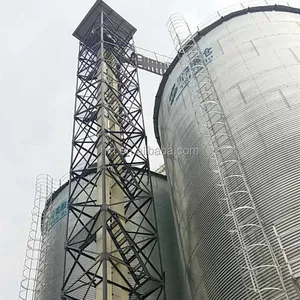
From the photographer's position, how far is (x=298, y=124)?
13.1 meters

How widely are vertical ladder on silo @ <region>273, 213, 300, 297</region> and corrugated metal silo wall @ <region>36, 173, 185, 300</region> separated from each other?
793 centimetres

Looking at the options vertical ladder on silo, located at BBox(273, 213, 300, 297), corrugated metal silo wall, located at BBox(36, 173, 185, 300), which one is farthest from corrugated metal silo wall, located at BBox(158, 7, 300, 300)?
corrugated metal silo wall, located at BBox(36, 173, 185, 300)

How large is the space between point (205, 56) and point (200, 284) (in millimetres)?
8754

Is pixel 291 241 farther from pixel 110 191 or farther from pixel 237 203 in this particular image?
pixel 110 191

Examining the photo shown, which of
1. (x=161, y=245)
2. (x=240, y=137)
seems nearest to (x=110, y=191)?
(x=161, y=245)

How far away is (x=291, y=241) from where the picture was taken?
1088cm

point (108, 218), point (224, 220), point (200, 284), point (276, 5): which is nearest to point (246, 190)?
point (224, 220)

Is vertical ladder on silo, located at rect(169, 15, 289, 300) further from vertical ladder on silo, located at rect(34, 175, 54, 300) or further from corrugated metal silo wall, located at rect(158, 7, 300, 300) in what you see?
vertical ladder on silo, located at rect(34, 175, 54, 300)

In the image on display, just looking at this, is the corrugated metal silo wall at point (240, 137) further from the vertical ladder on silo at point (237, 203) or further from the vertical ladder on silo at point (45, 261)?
the vertical ladder on silo at point (45, 261)

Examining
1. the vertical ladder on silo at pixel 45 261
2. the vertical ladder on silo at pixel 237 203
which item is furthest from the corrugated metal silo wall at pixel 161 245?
the vertical ladder on silo at pixel 237 203

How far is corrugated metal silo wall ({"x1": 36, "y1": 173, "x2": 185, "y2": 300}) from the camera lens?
1855cm

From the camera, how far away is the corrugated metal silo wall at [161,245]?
60.8 feet

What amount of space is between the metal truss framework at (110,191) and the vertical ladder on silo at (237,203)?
411 cm

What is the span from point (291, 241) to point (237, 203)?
2.10 m
